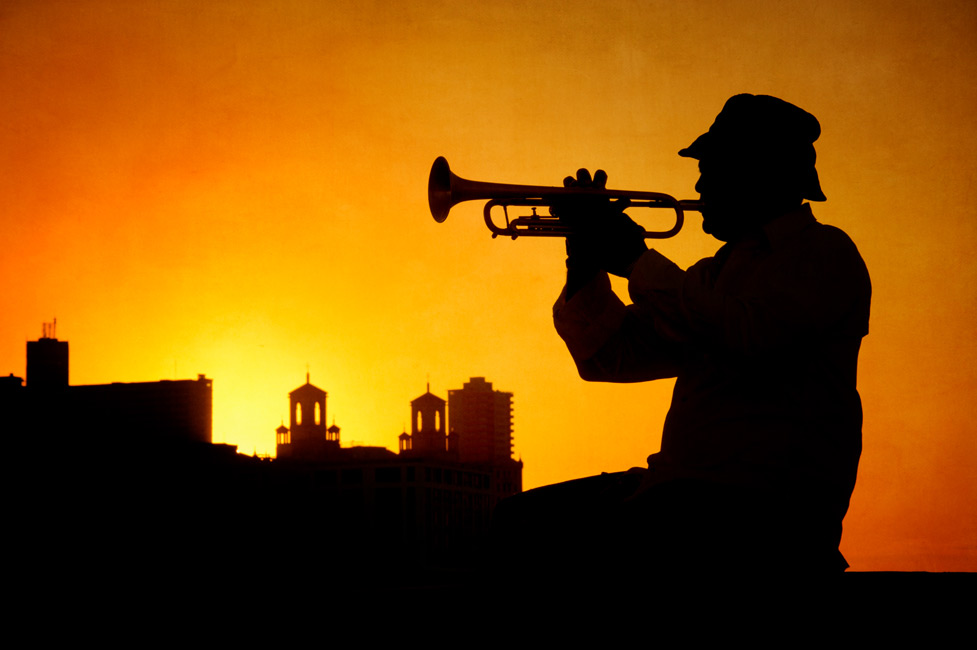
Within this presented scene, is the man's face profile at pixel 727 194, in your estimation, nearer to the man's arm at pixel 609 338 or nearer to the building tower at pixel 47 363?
the man's arm at pixel 609 338

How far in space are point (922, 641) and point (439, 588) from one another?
1.11 m

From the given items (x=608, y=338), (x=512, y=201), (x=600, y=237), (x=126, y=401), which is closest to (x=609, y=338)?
(x=608, y=338)

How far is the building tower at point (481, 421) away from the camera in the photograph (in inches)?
5635

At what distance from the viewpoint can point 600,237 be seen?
2.64 meters

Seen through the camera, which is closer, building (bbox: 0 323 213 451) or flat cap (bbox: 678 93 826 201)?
flat cap (bbox: 678 93 826 201)

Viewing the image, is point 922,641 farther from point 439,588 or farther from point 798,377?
point 439,588

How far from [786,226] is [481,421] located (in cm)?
14661

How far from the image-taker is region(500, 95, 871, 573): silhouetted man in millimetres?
2307

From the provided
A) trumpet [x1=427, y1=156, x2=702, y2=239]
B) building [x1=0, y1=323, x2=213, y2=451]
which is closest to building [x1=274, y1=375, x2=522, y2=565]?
building [x1=0, y1=323, x2=213, y2=451]

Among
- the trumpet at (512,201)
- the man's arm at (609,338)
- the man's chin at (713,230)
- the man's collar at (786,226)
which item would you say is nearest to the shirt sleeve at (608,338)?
the man's arm at (609,338)

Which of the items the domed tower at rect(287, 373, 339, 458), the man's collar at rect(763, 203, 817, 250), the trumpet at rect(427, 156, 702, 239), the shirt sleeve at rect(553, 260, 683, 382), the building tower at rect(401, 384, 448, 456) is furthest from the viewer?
the building tower at rect(401, 384, 448, 456)

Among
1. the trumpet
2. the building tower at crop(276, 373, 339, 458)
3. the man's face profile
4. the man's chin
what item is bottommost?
the man's chin

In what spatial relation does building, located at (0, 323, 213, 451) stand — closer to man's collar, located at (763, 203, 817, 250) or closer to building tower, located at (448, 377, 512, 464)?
building tower, located at (448, 377, 512, 464)

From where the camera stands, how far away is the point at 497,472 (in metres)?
132
